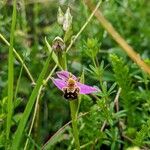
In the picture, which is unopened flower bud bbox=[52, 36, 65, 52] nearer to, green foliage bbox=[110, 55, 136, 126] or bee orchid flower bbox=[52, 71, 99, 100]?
bee orchid flower bbox=[52, 71, 99, 100]

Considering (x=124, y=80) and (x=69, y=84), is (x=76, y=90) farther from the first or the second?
(x=124, y=80)

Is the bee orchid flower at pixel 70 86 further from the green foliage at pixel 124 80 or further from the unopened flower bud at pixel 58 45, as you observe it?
the green foliage at pixel 124 80

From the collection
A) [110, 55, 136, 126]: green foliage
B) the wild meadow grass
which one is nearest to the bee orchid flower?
the wild meadow grass

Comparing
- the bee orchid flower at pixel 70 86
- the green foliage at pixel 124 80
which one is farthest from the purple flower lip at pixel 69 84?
the green foliage at pixel 124 80

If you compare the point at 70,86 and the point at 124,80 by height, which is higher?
the point at 70,86

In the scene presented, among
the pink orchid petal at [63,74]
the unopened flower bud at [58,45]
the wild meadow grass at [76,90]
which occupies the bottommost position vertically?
the wild meadow grass at [76,90]

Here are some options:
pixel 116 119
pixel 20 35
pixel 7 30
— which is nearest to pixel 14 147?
pixel 116 119

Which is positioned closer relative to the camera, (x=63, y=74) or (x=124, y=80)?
(x=63, y=74)

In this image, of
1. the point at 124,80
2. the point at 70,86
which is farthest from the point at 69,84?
the point at 124,80
